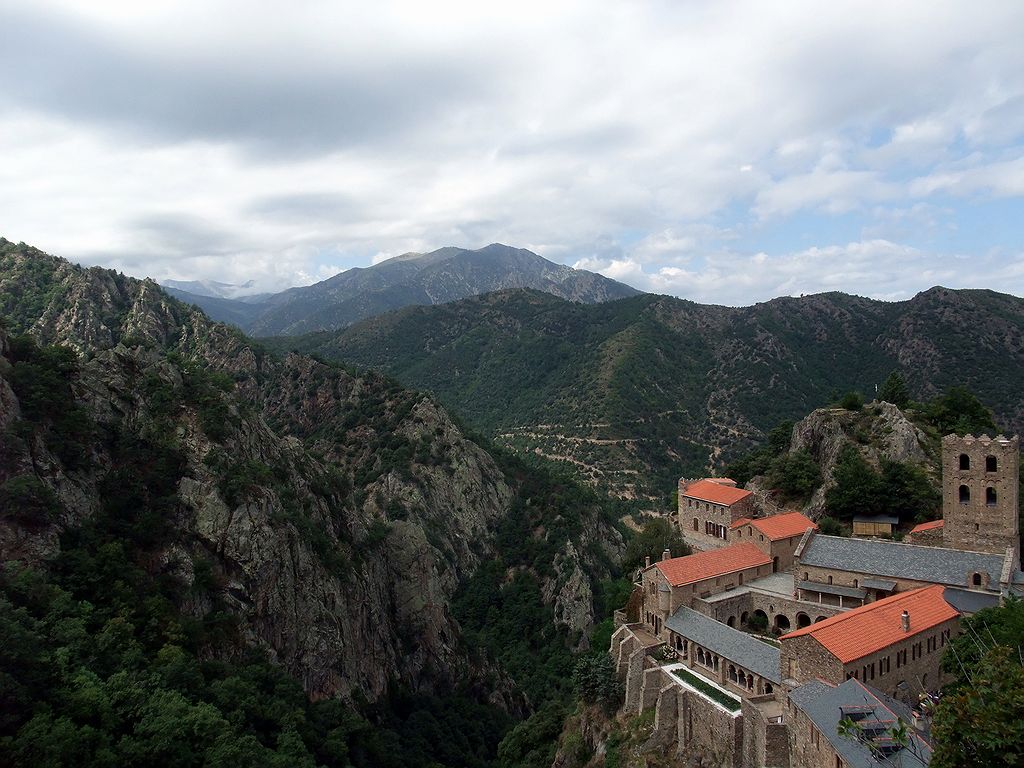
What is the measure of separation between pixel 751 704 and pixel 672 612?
1018 cm

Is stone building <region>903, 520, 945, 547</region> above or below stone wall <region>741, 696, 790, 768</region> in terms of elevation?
above

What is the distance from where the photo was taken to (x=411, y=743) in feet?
178

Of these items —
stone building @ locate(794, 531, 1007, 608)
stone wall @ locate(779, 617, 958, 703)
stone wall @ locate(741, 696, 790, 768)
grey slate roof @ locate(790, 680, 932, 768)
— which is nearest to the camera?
grey slate roof @ locate(790, 680, 932, 768)

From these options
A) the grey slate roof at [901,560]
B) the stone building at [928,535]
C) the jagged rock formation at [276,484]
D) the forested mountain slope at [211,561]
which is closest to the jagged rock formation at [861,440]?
the stone building at [928,535]

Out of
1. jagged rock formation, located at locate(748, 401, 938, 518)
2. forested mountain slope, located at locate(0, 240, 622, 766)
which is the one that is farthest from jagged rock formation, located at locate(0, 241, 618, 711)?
jagged rock formation, located at locate(748, 401, 938, 518)

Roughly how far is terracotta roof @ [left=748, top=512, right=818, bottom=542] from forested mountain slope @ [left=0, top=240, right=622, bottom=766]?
32004 mm

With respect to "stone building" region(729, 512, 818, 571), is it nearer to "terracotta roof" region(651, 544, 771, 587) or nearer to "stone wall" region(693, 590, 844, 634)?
"terracotta roof" region(651, 544, 771, 587)

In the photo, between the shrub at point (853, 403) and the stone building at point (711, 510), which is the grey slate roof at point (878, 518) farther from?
the shrub at point (853, 403)

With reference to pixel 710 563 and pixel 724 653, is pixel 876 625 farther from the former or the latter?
pixel 710 563

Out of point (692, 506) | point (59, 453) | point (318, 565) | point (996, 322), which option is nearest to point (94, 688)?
point (59, 453)

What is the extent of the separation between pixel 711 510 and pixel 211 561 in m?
38.1

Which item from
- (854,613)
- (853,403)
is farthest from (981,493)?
(853,403)

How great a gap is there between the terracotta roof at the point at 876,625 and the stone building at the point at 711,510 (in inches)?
684

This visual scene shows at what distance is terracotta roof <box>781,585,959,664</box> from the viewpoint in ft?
92.8
